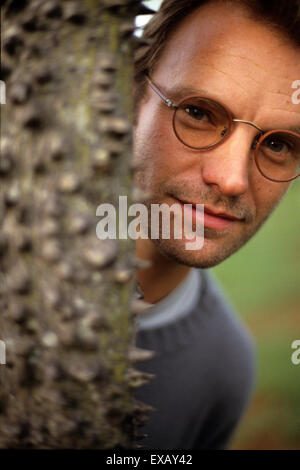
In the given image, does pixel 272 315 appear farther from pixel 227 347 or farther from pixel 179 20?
pixel 179 20

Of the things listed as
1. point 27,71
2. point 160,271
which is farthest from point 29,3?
point 160,271

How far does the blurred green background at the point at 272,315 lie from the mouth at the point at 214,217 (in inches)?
51.2

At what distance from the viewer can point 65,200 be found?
48cm

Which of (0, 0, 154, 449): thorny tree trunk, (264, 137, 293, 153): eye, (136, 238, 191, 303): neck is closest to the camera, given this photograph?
(0, 0, 154, 449): thorny tree trunk

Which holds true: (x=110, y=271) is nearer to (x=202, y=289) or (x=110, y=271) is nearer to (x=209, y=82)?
(x=209, y=82)

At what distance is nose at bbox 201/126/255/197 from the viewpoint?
0.97m

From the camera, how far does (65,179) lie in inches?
18.9

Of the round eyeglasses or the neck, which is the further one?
the neck

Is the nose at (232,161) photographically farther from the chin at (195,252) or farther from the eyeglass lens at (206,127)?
the chin at (195,252)

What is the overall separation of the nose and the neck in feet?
1.22

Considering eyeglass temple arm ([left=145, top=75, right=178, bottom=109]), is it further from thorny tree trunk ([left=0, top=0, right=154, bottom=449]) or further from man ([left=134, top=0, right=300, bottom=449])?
thorny tree trunk ([left=0, top=0, right=154, bottom=449])

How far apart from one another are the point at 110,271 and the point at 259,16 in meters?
0.81

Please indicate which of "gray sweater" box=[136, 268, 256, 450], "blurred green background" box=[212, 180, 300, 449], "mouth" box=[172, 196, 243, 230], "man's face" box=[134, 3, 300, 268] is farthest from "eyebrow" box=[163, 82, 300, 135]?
"blurred green background" box=[212, 180, 300, 449]

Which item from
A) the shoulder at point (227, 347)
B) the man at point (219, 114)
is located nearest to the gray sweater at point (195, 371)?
the shoulder at point (227, 347)
